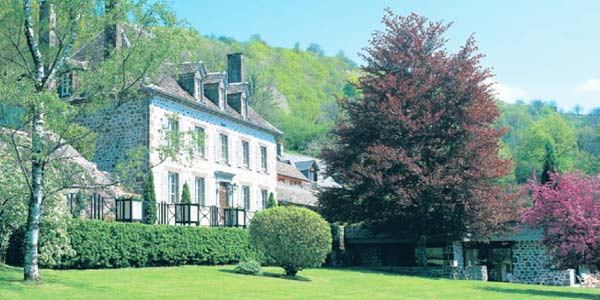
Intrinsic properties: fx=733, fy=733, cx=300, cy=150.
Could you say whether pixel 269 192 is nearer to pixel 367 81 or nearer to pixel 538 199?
pixel 367 81

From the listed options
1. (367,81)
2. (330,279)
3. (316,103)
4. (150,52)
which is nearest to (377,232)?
(367,81)

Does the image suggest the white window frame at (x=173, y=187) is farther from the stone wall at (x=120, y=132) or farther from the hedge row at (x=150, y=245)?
the hedge row at (x=150, y=245)

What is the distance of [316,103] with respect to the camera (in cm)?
12269

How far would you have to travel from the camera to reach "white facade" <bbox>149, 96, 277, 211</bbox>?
3020cm

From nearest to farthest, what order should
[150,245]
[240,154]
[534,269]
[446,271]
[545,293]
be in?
[545,293], [150,245], [446,271], [534,269], [240,154]

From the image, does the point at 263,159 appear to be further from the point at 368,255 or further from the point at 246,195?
the point at 368,255

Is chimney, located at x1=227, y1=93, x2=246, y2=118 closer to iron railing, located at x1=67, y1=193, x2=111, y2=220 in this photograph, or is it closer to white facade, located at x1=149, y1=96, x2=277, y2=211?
white facade, located at x1=149, y1=96, x2=277, y2=211

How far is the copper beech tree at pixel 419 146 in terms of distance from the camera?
101ft

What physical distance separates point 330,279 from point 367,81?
12391mm

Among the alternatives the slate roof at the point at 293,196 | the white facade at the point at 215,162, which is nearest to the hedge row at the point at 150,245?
the white facade at the point at 215,162

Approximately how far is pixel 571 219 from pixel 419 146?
8741mm

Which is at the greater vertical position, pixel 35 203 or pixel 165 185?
pixel 165 185

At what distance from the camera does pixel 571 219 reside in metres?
24.8

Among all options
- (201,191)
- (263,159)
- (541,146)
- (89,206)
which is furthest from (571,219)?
(541,146)
